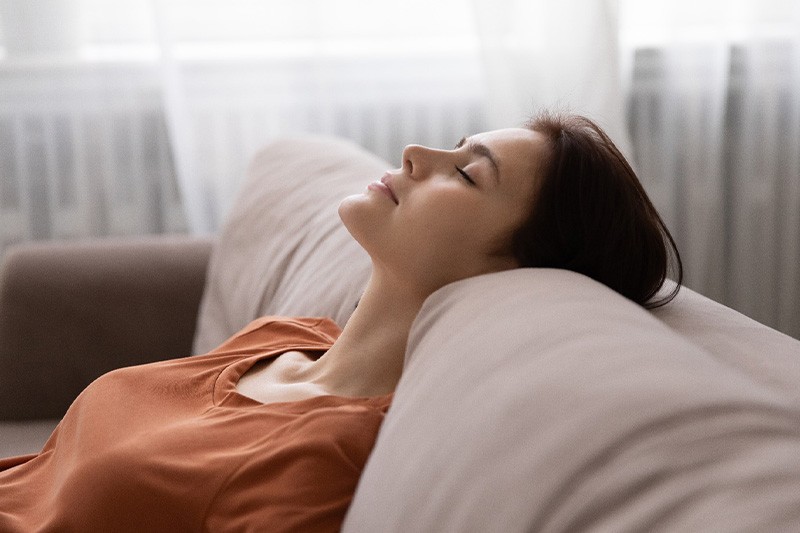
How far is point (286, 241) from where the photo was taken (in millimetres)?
1866

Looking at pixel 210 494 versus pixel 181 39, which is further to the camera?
pixel 181 39

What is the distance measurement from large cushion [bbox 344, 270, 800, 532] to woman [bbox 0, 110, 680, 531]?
17 centimetres

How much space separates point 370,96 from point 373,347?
1.72m

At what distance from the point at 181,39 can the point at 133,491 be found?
1934 millimetres

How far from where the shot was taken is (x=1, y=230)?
275cm

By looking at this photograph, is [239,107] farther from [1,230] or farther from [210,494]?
[210,494]

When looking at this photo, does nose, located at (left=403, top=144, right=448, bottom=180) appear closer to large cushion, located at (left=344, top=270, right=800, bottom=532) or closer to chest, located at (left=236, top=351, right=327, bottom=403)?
chest, located at (left=236, top=351, right=327, bottom=403)

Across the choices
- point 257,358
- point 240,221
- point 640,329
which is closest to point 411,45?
point 240,221

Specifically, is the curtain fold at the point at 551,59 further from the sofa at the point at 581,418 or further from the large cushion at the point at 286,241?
the sofa at the point at 581,418

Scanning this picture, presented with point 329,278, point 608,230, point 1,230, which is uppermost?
point 608,230

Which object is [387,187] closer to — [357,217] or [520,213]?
[357,217]

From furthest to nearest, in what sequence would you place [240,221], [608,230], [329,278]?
[240,221] < [329,278] < [608,230]

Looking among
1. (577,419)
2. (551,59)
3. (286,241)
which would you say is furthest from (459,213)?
(551,59)

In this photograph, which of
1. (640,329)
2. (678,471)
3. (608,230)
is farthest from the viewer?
(608,230)
